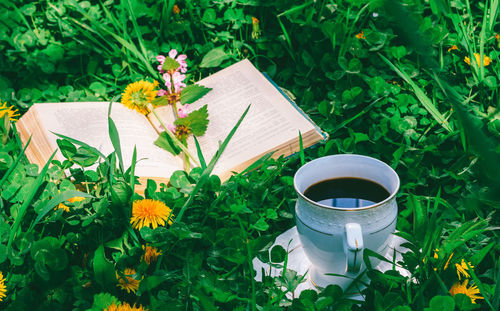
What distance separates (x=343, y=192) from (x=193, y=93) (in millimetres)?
872

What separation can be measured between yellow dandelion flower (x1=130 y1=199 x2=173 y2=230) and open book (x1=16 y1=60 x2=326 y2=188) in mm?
201

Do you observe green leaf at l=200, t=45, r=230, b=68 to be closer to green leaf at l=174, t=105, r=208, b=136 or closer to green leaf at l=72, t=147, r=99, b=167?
green leaf at l=174, t=105, r=208, b=136

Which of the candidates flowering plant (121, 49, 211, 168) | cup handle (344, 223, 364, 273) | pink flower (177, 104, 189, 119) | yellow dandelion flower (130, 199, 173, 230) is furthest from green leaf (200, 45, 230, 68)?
cup handle (344, 223, 364, 273)

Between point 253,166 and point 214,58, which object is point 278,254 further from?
point 214,58

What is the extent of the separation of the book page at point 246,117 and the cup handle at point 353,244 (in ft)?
2.04

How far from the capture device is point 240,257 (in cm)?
119

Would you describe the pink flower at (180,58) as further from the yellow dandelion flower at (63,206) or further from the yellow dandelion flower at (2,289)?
the yellow dandelion flower at (2,289)

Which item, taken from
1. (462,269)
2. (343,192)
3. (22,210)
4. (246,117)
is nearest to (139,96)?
(246,117)

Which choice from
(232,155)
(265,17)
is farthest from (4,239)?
(265,17)

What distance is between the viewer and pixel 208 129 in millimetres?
1775

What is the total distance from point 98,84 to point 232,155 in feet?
2.60

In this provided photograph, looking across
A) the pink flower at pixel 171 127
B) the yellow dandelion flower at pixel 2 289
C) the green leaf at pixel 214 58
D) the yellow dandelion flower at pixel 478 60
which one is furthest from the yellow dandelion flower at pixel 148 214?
the yellow dandelion flower at pixel 478 60

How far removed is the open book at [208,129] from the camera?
160cm

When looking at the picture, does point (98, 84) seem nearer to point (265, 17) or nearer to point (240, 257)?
point (265, 17)
